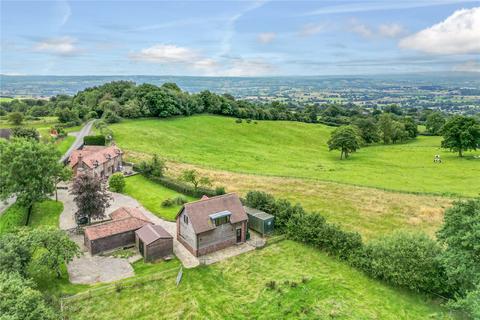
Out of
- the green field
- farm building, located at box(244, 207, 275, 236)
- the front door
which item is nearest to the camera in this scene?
the front door

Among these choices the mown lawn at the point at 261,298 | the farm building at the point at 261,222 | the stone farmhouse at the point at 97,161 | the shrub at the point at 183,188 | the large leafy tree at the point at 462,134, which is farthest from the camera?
the large leafy tree at the point at 462,134

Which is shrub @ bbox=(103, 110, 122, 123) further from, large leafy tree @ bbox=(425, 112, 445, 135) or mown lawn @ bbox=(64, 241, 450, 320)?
large leafy tree @ bbox=(425, 112, 445, 135)

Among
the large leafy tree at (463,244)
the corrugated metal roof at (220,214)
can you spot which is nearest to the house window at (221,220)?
the corrugated metal roof at (220,214)

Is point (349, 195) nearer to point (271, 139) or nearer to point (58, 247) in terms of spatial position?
point (58, 247)

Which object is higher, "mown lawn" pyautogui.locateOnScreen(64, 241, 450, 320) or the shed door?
the shed door

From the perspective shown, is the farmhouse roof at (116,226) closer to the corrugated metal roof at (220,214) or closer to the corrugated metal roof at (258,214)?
the corrugated metal roof at (220,214)

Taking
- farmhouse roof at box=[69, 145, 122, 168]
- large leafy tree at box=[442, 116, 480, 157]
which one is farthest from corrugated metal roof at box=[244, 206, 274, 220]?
large leafy tree at box=[442, 116, 480, 157]
